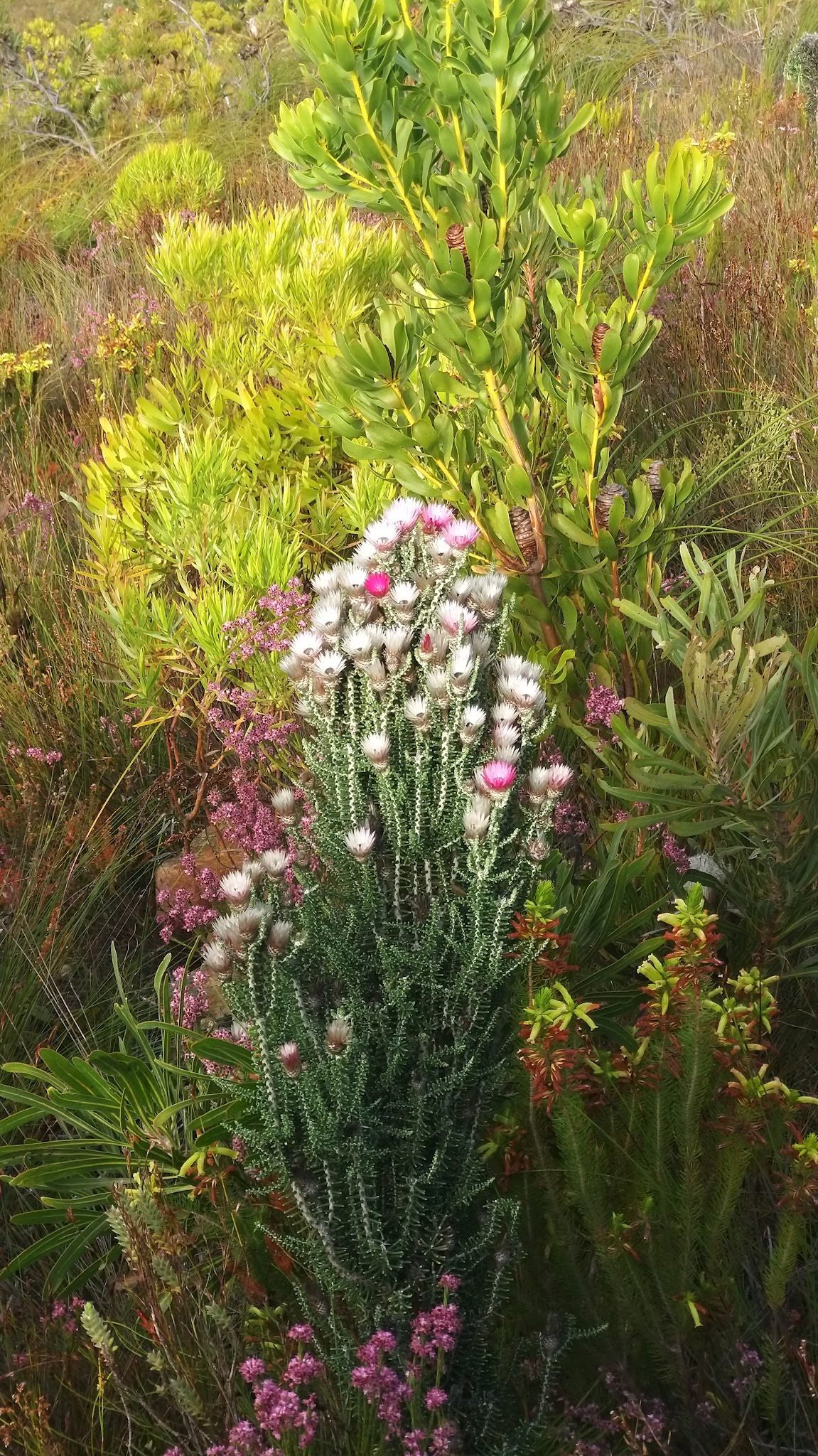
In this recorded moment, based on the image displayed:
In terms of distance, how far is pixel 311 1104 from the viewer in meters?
1.31

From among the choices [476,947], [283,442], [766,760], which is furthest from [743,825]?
[283,442]

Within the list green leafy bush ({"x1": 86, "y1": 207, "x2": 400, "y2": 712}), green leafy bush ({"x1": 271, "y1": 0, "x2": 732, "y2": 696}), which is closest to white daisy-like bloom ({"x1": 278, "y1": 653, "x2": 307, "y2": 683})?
green leafy bush ({"x1": 271, "y1": 0, "x2": 732, "y2": 696})

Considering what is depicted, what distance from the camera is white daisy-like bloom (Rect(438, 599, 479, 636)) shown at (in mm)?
1553

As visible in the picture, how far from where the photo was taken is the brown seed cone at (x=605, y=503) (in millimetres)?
2195

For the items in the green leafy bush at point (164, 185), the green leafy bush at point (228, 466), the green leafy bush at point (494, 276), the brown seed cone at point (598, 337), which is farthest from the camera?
the green leafy bush at point (164, 185)

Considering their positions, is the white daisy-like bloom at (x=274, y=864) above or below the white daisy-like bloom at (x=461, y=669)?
below

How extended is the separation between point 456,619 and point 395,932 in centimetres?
45

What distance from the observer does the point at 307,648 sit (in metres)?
1.62

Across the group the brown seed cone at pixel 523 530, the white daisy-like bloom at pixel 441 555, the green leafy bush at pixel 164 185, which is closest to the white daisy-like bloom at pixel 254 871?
the white daisy-like bloom at pixel 441 555

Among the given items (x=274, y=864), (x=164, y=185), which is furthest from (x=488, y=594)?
(x=164, y=185)

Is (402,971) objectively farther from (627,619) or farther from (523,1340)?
(627,619)

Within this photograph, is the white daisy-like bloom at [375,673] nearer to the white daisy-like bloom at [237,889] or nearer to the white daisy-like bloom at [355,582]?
the white daisy-like bloom at [355,582]

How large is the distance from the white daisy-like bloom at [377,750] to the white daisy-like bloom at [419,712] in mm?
A: 45

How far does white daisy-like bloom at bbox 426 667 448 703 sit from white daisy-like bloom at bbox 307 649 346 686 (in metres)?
0.14
